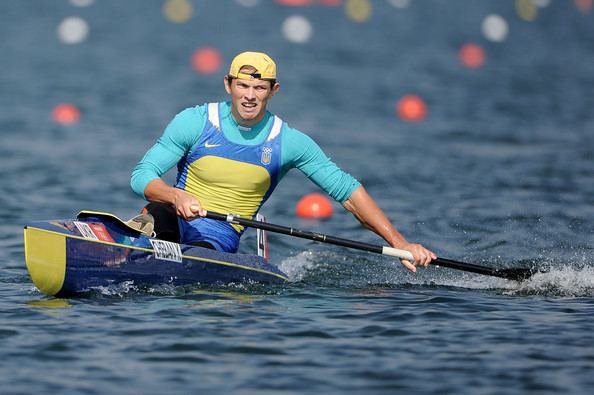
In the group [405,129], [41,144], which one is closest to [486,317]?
[41,144]

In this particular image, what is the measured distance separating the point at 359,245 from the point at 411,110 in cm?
1518

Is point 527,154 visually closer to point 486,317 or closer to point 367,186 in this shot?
point 367,186

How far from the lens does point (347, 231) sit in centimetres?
1412

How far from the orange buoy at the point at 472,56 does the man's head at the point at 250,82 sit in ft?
84.6

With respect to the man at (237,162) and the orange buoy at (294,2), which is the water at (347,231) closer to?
the man at (237,162)

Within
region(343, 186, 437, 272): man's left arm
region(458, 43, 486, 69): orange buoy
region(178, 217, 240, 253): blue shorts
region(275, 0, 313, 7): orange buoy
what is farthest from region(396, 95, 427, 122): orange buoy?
region(275, 0, 313, 7): orange buoy

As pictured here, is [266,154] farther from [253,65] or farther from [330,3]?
[330,3]

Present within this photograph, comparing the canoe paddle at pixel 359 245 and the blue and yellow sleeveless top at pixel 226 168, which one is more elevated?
the blue and yellow sleeveless top at pixel 226 168

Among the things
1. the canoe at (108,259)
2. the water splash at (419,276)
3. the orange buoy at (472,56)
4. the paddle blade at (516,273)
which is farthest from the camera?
the orange buoy at (472,56)

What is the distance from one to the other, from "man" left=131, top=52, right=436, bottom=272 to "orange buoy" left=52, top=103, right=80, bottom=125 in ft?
43.1

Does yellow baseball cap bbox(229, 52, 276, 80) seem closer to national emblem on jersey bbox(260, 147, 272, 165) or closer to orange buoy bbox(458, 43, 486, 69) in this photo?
national emblem on jersey bbox(260, 147, 272, 165)

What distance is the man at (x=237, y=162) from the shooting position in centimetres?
960

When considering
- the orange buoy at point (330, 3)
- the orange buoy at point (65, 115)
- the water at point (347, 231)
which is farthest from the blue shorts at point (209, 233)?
the orange buoy at point (330, 3)

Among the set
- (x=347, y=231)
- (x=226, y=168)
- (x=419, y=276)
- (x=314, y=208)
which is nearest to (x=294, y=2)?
(x=314, y=208)
